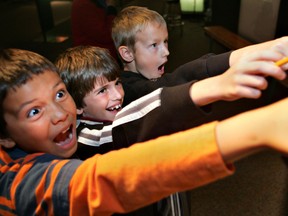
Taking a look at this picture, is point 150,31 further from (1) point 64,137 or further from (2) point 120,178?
(2) point 120,178

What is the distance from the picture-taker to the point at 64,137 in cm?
69

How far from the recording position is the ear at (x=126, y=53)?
46.6 inches

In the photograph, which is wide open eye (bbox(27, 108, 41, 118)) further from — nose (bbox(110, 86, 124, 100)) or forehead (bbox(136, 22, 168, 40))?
forehead (bbox(136, 22, 168, 40))

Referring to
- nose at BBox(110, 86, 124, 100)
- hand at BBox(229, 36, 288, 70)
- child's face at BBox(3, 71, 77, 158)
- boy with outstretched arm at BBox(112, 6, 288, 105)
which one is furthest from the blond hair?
→ child's face at BBox(3, 71, 77, 158)

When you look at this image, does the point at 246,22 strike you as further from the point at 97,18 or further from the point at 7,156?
the point at 7,156

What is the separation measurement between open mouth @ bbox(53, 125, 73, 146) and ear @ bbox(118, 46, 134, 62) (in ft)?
1.81

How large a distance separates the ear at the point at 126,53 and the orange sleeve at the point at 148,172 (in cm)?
76

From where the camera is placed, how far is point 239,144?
373 mm

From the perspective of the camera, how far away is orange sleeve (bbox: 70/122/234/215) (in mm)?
385

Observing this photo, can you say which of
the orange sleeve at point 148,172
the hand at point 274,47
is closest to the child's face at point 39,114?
the orange sleeve at point 148,172

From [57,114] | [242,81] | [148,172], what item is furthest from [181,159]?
[57,114]

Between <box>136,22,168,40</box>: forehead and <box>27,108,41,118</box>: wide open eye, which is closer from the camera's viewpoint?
<box>27,108,41,118</box>: wide open eye

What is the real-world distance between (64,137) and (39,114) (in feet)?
0.32

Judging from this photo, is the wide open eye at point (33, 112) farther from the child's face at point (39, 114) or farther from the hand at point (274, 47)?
the hand at point (274, 47)
